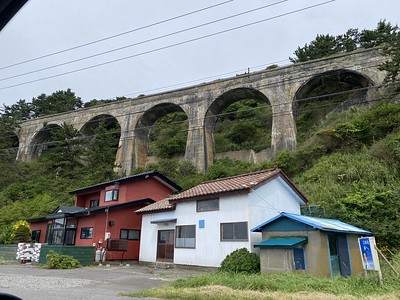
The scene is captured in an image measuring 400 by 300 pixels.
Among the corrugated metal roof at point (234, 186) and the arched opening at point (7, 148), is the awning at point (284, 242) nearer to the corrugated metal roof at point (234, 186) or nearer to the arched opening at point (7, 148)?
the corrugated metal roof at point (234, 186)

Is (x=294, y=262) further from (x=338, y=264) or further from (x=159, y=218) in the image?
(x=159, y=218)

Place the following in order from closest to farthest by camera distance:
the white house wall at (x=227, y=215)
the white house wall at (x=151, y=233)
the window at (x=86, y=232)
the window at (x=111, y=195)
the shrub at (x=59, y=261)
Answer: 1. the white house wall at (x=227, y=215)
2. the shrub at (x=59, y=261)
3. the white house wall at (x=151, y=233)
4. the window at (x=86, y=232)
5. the window at (x=111, y=195)

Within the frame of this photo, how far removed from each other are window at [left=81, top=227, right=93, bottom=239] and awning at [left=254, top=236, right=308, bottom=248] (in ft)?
39.9

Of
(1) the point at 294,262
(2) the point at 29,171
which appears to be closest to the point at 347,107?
(1) the point at 294,262

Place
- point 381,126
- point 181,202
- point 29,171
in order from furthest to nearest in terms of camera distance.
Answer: point 29,171 → point 381,126 → point 181,202

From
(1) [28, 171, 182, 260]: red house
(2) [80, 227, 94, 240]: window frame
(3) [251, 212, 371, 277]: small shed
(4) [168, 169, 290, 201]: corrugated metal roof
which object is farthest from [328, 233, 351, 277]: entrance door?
(2) [80, 227, 94, 240]: window frame

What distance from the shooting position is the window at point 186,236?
14.7 meters

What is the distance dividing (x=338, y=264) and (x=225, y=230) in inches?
185

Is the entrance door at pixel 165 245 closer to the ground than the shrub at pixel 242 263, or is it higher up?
higher up

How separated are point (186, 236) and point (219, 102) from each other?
19452mm

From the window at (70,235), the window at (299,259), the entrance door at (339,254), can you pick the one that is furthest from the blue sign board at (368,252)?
the window at (70,235)

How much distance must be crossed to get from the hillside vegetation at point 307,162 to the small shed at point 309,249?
2.97 metres

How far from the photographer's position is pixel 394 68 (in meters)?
21.6

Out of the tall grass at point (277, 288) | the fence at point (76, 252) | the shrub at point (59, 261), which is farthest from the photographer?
the fence at point (76, 252)
